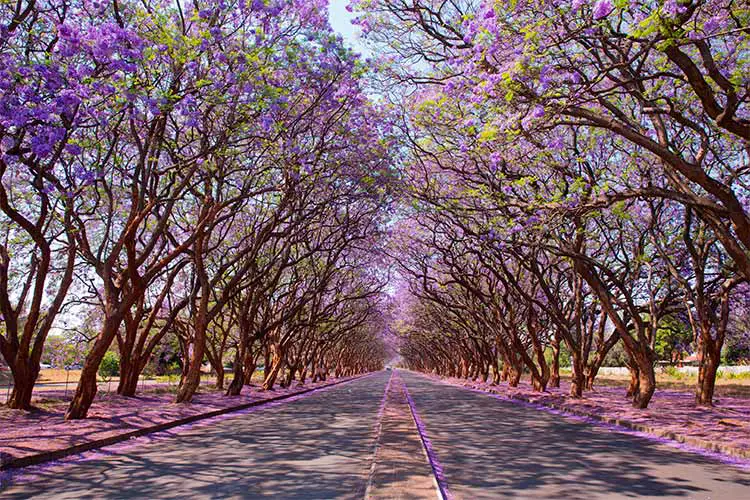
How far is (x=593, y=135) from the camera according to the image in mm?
15625

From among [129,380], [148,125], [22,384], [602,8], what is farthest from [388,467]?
[129,380]

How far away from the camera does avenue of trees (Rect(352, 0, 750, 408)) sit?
8.82 meters

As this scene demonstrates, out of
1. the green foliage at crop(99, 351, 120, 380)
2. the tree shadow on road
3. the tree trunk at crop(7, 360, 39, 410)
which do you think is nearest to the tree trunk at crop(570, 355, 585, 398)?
the tree shadow on road

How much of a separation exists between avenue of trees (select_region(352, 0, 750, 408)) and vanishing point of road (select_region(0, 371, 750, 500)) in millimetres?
4046

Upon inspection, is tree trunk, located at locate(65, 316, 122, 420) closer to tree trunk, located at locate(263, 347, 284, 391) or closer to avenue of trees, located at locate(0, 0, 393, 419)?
avenue of trees, located at locate(0, 0, 393, 419)

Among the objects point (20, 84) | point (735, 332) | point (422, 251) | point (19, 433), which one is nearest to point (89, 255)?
point (19, 433)

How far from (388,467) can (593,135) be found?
1147 cm

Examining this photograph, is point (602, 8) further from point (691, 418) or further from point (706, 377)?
point (706, 377)

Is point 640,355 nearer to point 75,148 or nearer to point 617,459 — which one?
point 617,459

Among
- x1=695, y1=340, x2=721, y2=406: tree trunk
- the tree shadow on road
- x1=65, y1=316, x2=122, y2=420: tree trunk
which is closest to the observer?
the tree shadow on road

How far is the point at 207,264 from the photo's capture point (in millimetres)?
25391

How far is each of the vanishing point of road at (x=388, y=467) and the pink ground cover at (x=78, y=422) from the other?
63cm

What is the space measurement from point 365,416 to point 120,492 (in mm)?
10455

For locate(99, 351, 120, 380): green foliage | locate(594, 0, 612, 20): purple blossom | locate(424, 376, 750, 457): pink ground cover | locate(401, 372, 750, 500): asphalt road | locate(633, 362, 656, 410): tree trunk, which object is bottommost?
locate(401, 372, 750, 500): asphalt road
